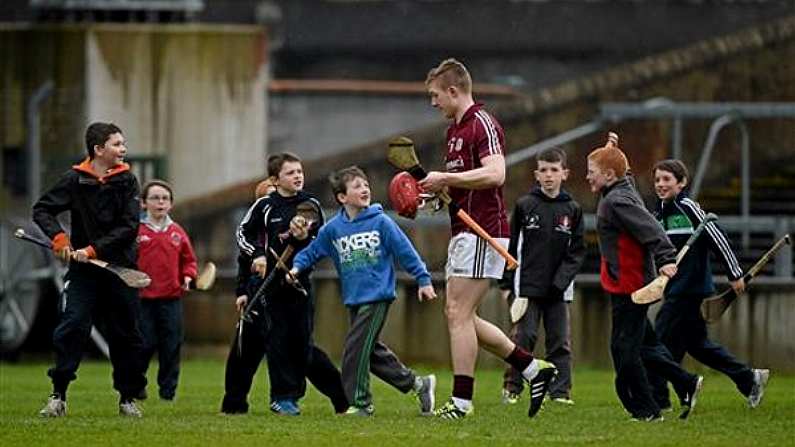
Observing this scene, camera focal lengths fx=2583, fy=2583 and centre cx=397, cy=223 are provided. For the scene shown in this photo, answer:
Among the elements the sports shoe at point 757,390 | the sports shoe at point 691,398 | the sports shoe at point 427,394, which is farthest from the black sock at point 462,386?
the sports shoe at point 757,390

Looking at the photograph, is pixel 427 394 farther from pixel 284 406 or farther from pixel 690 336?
pixel 690 336

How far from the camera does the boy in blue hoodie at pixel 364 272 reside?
55.0 ft

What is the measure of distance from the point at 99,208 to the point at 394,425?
2614 mm

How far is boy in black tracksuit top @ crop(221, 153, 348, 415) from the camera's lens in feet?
56.7

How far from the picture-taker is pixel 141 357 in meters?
17.3

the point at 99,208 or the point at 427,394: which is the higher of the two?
the point at 99,208

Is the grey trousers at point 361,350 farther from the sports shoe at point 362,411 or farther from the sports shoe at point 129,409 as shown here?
the sports shoe at point 129,409

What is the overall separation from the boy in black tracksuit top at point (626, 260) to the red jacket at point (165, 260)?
5.33 m

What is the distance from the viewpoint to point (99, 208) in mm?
16875

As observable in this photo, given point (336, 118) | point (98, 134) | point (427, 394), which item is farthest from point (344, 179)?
point (336, 118)

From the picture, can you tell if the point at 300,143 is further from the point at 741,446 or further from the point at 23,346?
the point at 741,446

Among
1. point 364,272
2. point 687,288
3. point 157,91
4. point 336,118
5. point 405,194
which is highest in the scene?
point 157,91

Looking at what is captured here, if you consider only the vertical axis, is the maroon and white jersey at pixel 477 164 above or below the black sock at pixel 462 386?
above

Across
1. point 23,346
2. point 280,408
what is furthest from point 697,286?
point 23,346
